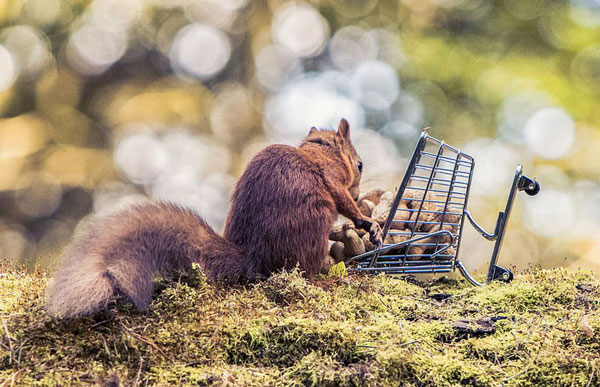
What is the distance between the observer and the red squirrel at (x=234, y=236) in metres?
1.20

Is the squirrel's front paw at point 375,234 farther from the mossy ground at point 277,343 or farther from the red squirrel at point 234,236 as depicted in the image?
the mossy ground at point 277,343

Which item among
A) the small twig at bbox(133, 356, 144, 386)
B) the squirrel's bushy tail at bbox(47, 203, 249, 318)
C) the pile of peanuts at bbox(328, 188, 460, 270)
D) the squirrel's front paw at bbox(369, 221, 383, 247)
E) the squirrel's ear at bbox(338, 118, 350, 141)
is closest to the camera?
the small twig at bbox(133, 356, 144, 386)

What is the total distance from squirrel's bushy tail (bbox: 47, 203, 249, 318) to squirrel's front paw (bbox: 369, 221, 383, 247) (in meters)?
0.51

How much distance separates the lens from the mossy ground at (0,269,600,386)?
107cm

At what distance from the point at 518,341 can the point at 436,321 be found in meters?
0.24

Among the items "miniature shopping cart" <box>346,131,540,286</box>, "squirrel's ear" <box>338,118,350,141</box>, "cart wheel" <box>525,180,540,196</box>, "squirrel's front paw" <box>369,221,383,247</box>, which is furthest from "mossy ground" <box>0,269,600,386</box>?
"squirrel's ear" <box>338,118,350,141</box>

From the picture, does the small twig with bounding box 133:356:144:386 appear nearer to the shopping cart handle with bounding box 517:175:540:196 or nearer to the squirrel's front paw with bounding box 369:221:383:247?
the squirrel's front paw with bounding box 369:221:383:247

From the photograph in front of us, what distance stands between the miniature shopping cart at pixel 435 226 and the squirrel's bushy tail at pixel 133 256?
61 cm

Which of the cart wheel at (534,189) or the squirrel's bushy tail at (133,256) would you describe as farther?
the cart wheel at (534,189)

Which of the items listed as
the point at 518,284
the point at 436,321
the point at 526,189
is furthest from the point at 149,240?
the point at 526,189

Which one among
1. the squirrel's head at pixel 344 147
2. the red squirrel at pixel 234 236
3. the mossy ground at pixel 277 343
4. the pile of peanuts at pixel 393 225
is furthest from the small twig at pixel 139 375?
the squirrel's head at pixel 344 147

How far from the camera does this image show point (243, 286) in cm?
154

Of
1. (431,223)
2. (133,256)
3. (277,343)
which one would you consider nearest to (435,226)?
(431,223)

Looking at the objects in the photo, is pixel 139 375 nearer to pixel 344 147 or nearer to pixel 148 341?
pixel 148 341
